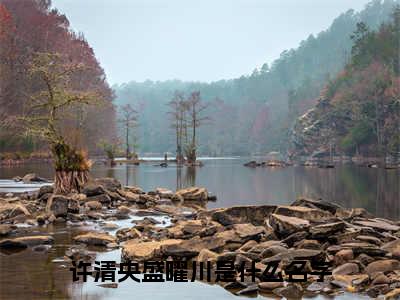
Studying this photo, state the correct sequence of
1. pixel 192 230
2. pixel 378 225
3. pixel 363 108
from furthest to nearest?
pixel 363 108 < pixel 378 225 < pixel 192 230

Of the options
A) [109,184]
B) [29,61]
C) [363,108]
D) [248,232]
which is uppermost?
→ [29,61]

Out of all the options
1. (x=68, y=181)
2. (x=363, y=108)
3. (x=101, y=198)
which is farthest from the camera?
(x=363, y=108)

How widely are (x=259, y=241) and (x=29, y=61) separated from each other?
64689mm

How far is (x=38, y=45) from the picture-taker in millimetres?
83062

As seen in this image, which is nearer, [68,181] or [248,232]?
[248,232]

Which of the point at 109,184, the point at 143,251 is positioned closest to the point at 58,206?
the point at 109,184

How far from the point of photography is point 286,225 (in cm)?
1447

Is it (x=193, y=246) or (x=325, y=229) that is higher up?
(x=325, y=229)

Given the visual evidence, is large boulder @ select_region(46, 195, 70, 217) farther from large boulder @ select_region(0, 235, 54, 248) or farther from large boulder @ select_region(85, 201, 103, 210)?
large boulder @ select_region(0, 235, 54, 248)

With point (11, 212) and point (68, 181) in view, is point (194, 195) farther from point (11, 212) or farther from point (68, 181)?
point (11, 212)

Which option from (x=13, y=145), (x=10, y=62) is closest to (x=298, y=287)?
(x=13, y=145)

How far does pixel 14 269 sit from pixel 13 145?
6373 cm

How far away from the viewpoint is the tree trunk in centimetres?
2627

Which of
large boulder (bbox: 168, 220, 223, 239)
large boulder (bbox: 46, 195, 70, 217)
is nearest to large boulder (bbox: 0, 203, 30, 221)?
large boulder (bbox: 46, 195, 70, 217)
